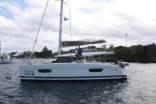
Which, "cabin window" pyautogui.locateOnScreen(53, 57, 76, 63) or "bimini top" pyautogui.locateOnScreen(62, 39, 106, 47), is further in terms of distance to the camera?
"bimini top" pyautogui.locateOnScreen(62, 39, 106, 47)

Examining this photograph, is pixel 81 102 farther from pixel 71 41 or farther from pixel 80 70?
pixel 71 41

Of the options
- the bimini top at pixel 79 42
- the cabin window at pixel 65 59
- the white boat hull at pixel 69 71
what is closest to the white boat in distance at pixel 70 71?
the white boat hull at pixel 69 71

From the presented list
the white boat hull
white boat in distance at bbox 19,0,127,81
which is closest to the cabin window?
white boat in distance at bbox 19,0,127,81

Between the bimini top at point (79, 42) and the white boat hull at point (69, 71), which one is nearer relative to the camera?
the white boat hull at point (69, 71)

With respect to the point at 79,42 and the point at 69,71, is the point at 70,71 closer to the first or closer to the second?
the point at 69,71

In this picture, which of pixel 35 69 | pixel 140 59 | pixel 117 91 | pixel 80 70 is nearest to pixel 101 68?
pixel 80 70

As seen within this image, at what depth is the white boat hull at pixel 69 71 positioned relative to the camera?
55.3ft

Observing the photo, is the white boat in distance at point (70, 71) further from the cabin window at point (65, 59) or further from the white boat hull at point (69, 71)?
the cabin window at point (65, 59)

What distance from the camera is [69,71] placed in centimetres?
1694

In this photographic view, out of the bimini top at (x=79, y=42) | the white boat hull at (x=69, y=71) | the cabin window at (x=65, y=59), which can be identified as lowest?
the white boat hull at (x=69, y=71)

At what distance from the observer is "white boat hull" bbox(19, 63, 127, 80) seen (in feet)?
55.3

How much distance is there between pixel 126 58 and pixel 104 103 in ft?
268

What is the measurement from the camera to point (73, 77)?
17.0 meters

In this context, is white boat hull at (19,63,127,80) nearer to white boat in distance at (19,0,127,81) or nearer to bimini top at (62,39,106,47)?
white boat in distance at (19,0,127,81)
